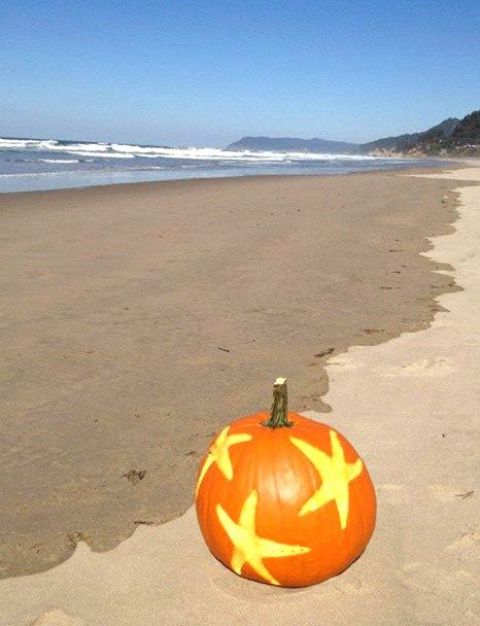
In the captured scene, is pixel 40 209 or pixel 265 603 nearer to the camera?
pixel 265 603

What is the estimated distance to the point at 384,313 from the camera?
5082mm

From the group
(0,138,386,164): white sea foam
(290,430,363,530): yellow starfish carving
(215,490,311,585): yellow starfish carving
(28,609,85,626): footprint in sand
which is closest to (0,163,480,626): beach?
(28,609,85,626): footprint in sand

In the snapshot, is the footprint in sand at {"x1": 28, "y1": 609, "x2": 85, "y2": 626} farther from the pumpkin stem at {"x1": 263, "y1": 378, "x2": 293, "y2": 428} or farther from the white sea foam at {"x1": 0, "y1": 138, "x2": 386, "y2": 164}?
the white sea foam at {"x1": 0, "y1": 138, "x2": 386, "y2": 164}

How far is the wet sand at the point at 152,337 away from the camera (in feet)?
8.50

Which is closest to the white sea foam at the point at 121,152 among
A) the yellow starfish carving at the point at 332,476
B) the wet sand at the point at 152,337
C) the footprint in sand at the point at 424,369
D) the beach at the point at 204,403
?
the wet sand at the point at 152,337

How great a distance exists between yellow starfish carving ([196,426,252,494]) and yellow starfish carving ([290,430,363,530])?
0.20 metres

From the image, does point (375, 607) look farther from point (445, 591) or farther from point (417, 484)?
point (417, 484)

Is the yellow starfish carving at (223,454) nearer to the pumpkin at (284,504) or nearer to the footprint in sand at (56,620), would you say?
the pumpkin at (284,504)

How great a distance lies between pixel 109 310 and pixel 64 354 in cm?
105

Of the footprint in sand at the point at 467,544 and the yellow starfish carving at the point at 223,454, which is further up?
the yellow starfish carving at the point at 223,454

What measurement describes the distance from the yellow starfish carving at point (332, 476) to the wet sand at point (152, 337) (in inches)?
30.8

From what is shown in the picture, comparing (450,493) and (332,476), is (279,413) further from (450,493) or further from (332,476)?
(450,493)

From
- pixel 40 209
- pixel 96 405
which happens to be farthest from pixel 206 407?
pixel 40 209

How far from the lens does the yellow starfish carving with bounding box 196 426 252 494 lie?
6.68 feet
